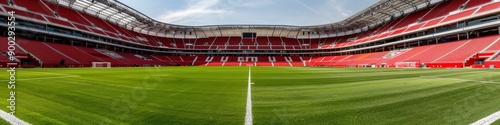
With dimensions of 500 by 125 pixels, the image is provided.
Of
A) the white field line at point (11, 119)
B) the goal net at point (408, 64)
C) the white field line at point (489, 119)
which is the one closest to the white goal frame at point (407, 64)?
the goal net at point (408, 64)

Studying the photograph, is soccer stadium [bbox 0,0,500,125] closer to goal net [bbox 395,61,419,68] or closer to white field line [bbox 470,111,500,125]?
white field line [bbox 470,111,500,125]

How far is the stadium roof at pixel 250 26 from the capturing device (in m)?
45.2

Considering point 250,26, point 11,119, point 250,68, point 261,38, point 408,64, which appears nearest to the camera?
point 11,119

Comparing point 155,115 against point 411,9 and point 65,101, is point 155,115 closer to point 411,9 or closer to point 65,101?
point 65,101

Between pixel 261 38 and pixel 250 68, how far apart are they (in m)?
48.8

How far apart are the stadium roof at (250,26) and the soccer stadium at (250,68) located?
347 mm

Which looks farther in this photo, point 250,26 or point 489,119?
point 250,26

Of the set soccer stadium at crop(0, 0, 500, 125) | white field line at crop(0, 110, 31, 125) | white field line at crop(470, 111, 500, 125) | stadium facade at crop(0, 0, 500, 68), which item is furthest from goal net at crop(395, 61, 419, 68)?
white field line at crop(0, 110, 31, 125)

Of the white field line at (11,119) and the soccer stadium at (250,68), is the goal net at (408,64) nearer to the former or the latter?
the soccer stadium at (250,68)

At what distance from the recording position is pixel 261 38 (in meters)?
78.1

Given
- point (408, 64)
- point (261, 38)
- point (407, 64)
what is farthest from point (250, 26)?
point (408, 64)

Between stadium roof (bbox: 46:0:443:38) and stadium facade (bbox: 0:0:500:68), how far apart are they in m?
0.24

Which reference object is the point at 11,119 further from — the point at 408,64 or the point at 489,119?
the point at 408,64

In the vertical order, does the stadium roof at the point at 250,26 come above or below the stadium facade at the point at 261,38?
above
